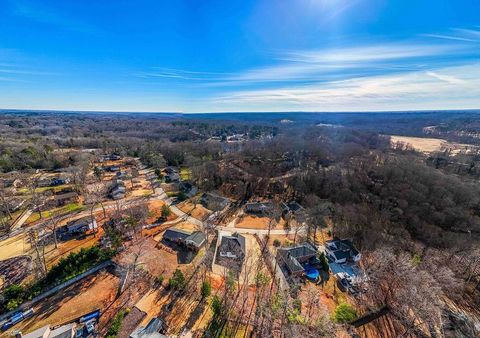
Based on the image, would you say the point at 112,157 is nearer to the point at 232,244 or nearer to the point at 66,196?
the point at 66,196

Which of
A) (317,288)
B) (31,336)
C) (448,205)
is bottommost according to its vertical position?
(317,288)

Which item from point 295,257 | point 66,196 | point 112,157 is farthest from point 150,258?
point 112,157

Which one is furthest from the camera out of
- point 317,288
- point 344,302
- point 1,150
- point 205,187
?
point 1,150

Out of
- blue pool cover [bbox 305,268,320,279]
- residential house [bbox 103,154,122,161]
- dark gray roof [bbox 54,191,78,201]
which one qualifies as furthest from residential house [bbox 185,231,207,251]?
residential house [bbox 103,154,122,161]

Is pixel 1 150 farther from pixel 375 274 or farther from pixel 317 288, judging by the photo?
pixel 375 274

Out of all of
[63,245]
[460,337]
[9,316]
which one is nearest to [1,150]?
[63,245]

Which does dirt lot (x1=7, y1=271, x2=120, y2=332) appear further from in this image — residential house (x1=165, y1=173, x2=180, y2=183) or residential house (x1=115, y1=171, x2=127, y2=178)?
residential house (x1=115, y1=171, x2=127, y2=178)
